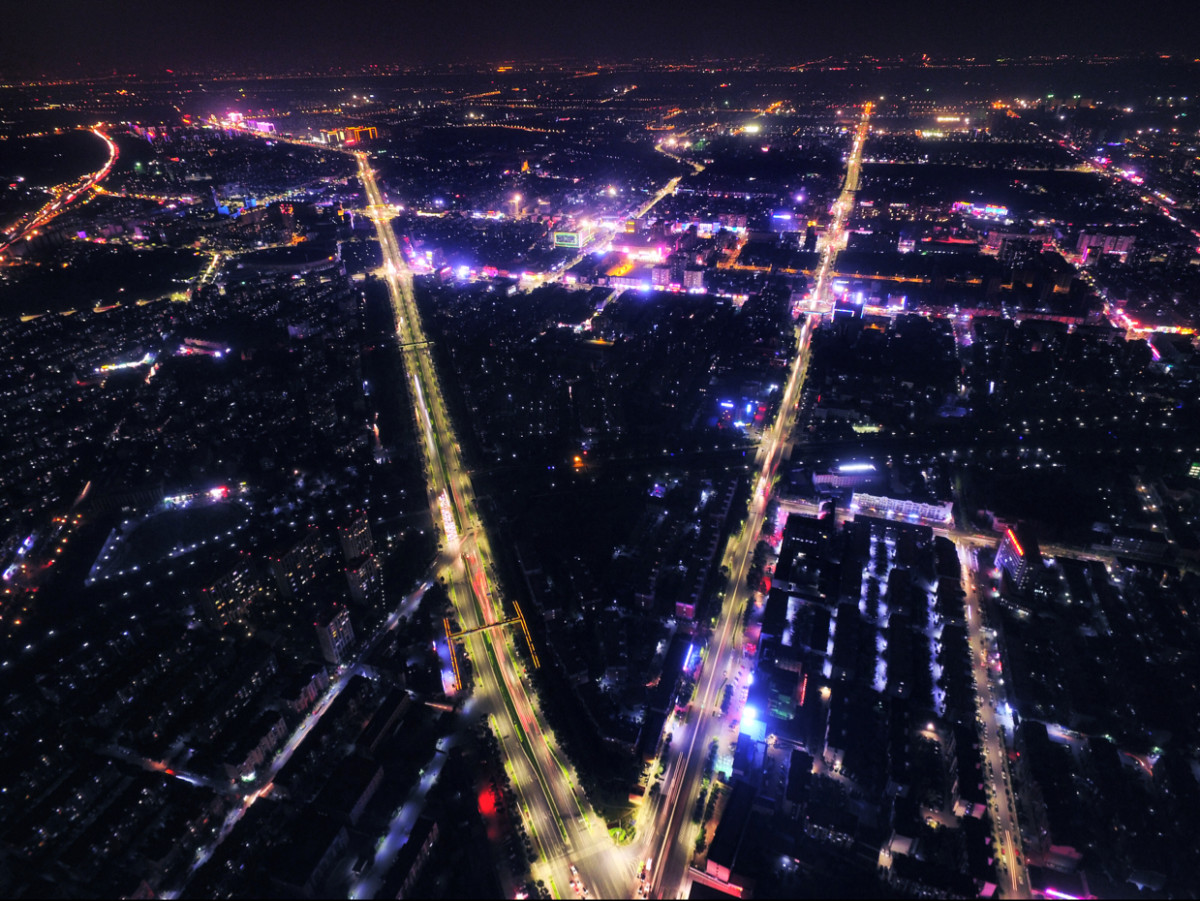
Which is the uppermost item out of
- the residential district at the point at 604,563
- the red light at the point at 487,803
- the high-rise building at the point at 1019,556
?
the high-rise building at the point at 1019,556

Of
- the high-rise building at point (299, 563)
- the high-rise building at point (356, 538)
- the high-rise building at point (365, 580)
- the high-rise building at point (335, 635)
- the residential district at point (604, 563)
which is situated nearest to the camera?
the residential district at point (604, 563)

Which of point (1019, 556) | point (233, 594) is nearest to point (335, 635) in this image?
point (233, 594)

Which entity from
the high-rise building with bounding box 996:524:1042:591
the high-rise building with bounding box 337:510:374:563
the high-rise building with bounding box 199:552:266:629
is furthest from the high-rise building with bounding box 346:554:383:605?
the high-rise building with bounding box 996:524:1042:591

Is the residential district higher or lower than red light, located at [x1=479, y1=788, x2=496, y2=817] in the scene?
higher

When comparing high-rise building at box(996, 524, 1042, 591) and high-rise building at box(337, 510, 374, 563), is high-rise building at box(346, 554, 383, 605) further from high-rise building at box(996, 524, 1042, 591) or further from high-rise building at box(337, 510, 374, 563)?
high-rise building at box(996, 524, 1042, 591)

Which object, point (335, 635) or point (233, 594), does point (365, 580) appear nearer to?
point (335, 635)

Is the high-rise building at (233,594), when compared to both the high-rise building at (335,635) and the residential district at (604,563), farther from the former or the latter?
the high-rise building at (335,635)

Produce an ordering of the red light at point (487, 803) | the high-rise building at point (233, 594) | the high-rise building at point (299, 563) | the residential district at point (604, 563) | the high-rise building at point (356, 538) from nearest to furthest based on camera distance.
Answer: the residential district at point (604, 563)
the red light at point (487, 803)
the high-rise building at point (233, 594)
the high-rise building at point (299, 563)
the high-rise building at point (356, 538)

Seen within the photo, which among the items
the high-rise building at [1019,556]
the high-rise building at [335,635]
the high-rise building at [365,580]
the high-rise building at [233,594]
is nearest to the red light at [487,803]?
the high-rise building at [335,635]
